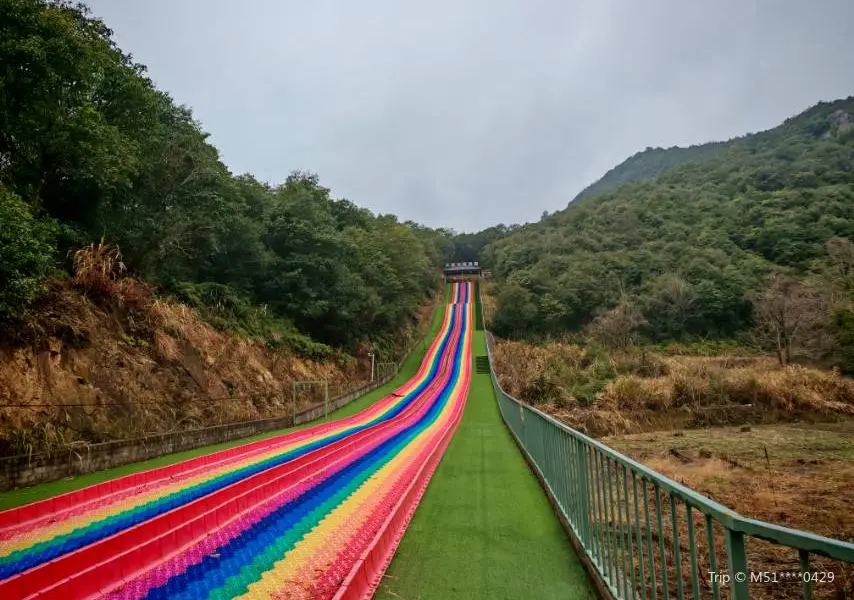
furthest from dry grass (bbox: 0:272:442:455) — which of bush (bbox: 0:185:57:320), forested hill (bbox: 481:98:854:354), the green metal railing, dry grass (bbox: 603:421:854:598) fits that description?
forested hill (bbox: 481:98:854:354)

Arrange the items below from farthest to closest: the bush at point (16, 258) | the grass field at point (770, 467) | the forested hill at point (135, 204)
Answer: the forested hill at point (135, 204) → the grass field at point (770, 467) → the bush at point (16, 258)

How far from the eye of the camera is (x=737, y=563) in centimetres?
155

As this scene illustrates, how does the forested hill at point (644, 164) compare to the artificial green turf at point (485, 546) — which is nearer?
the artificial green turf at point (485, 546)

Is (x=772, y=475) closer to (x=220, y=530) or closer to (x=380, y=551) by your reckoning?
(x=380, y=551)

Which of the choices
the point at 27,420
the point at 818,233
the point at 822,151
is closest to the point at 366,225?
the point at 27,420

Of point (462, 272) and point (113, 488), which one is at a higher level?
point (462, 272)

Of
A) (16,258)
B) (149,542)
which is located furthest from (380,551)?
(16,258)

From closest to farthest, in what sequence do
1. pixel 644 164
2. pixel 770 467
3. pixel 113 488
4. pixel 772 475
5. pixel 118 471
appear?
pixel 113 488
pixel 118 471
pixel 772 475
pixel 770 467
pixel 644 164

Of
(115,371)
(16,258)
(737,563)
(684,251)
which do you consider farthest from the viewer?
(684,251)

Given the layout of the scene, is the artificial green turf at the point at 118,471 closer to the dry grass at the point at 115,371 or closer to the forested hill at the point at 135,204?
the dry grass at the point at 115,371

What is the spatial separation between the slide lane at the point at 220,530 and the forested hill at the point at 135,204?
3614mm

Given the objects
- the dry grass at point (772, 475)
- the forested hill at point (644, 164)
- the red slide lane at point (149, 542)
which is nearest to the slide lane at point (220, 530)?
the red slide lane at point (149, 542)

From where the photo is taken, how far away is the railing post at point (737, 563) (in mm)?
1500

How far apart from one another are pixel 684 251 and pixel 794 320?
16.2m
